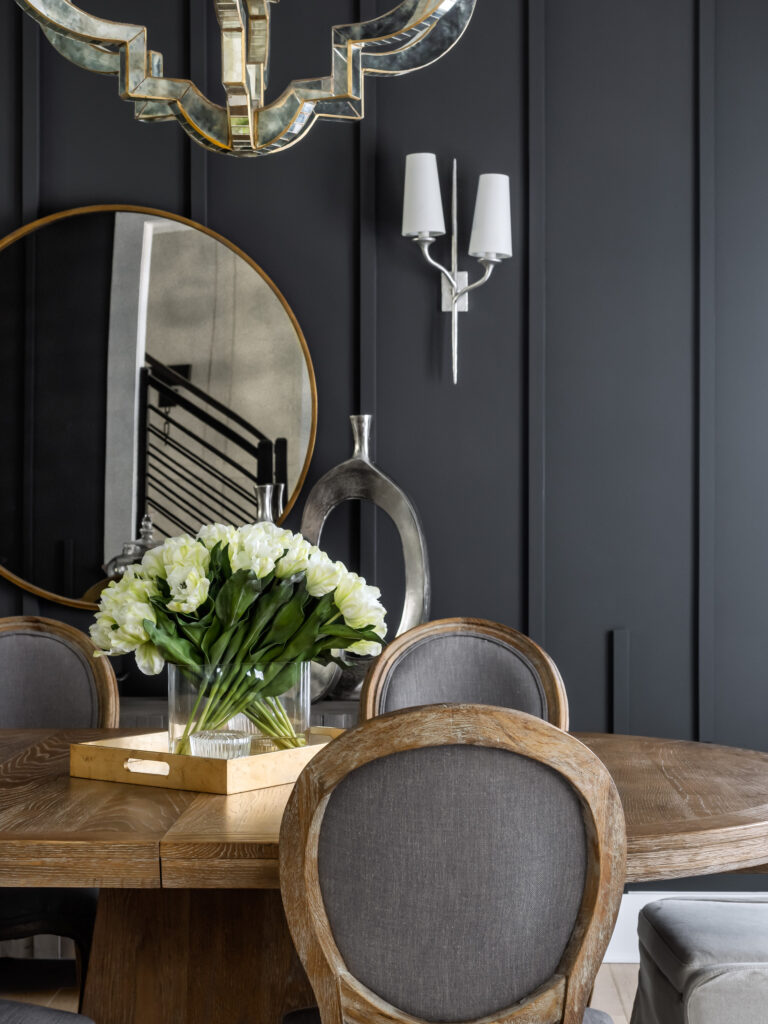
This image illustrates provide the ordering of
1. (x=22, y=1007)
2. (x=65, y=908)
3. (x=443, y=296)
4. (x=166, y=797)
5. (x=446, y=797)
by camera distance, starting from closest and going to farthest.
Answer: (x=446, y=797)
(x=22, y=1007)
(x=166, y=797)
(x=65, y=908)
(x=443, y=296)

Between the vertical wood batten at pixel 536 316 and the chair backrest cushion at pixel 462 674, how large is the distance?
84 centimetres

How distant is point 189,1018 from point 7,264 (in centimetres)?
231

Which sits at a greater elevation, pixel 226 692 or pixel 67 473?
pixel 67 473

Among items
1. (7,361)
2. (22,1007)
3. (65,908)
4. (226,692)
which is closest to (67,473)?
(7,361)

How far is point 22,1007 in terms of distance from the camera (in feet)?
4.49

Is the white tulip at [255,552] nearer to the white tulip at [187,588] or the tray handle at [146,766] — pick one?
the white tulip at [187,588]

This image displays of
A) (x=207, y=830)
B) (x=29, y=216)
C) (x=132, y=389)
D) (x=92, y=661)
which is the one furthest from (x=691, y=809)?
(x=29, y=216)

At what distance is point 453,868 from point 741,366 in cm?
231

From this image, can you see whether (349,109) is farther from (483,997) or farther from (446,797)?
(483,997)

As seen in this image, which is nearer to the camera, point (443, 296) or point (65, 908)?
→ point (65, 908)

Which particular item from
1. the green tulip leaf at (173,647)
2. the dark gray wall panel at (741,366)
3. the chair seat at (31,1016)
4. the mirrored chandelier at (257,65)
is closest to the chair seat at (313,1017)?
the chair seat at (31,1016)

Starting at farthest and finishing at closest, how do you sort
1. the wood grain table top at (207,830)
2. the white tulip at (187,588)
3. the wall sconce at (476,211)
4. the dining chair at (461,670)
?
1. the wall sconce at (476,211)
2. the dining chair at (461,670)
3. the white tulip at (187,588)
4. the wood grain table top at (207,830)

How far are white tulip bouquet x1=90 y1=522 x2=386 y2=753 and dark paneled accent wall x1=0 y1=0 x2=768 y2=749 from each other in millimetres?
1509

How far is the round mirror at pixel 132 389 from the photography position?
9.95ft
